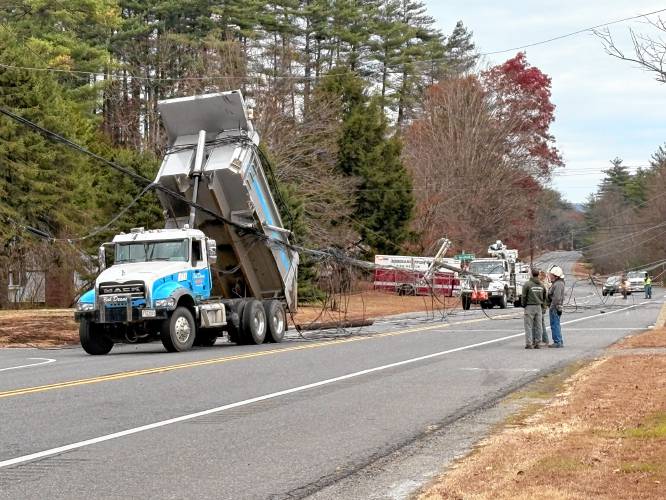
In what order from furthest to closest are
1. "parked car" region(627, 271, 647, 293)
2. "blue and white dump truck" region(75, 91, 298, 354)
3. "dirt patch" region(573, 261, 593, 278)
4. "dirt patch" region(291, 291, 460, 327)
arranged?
"dirt patch" region(573, 261, 593, 278) → "parked car" region(627, 271, 647, 293) → "dirt patch" region(291, 291, 460, 327) → "blue and white dump truck" region(75, 91, 298, 354)

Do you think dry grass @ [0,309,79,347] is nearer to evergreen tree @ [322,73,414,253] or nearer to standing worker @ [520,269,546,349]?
standing worker @ [520,269,546,349]

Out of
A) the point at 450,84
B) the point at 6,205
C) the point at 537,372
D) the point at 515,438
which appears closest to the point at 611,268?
the point at 450,84

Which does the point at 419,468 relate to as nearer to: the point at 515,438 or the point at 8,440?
the point at 515,438

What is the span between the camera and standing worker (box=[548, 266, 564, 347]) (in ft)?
72.1

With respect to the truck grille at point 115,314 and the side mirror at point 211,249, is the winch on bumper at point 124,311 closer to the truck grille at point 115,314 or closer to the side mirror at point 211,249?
the truck grille at point 115,314

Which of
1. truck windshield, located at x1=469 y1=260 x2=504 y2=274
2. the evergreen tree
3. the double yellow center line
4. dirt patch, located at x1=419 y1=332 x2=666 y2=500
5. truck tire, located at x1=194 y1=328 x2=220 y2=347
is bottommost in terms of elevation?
dirt patch, located at x1=419 y1=332 x2=666 y2=500

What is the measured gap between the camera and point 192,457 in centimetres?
914

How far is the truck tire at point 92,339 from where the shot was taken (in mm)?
21719

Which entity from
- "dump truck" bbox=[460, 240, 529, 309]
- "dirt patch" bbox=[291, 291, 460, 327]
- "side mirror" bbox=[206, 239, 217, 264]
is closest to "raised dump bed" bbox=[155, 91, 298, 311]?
"side mirror" bbox=[206, 239, 217, 264]

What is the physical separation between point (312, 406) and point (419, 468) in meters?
3.85

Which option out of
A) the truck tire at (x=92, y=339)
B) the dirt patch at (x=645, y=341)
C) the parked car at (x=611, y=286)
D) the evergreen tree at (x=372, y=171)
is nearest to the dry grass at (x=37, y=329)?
the truck tire at (x=92, y=339)

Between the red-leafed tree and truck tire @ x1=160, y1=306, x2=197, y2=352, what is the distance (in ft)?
175

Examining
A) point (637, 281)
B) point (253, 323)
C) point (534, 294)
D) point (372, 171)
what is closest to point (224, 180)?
point (253, 323)

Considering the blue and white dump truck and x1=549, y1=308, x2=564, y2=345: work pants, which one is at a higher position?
the blue and white dump truck
